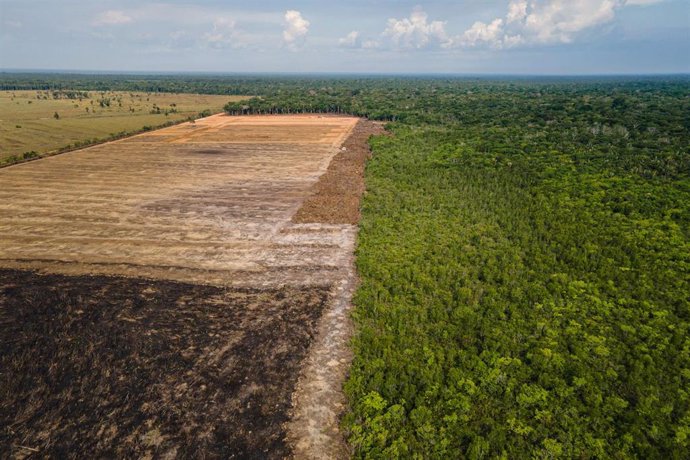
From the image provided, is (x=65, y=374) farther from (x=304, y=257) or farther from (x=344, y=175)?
(x=344, y=175)

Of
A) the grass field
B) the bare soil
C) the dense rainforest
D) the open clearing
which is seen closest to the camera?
the dense rainforest

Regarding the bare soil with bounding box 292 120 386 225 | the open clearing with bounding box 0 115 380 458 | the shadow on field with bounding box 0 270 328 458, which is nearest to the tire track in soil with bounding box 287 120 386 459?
the open clearing with bounding box 0 115 380 458

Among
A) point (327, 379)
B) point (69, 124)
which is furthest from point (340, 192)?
point (69, 124)

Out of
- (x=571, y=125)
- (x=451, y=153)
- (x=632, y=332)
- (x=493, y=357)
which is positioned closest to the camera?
(x=493, y=357)

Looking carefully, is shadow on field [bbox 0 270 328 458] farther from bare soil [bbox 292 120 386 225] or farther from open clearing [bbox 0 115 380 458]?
bare soil [bbox 292 120 386 225]

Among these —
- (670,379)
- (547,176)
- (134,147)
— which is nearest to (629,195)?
(547,176)

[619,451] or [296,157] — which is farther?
[296,157]

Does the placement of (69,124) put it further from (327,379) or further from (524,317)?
(524,317)
